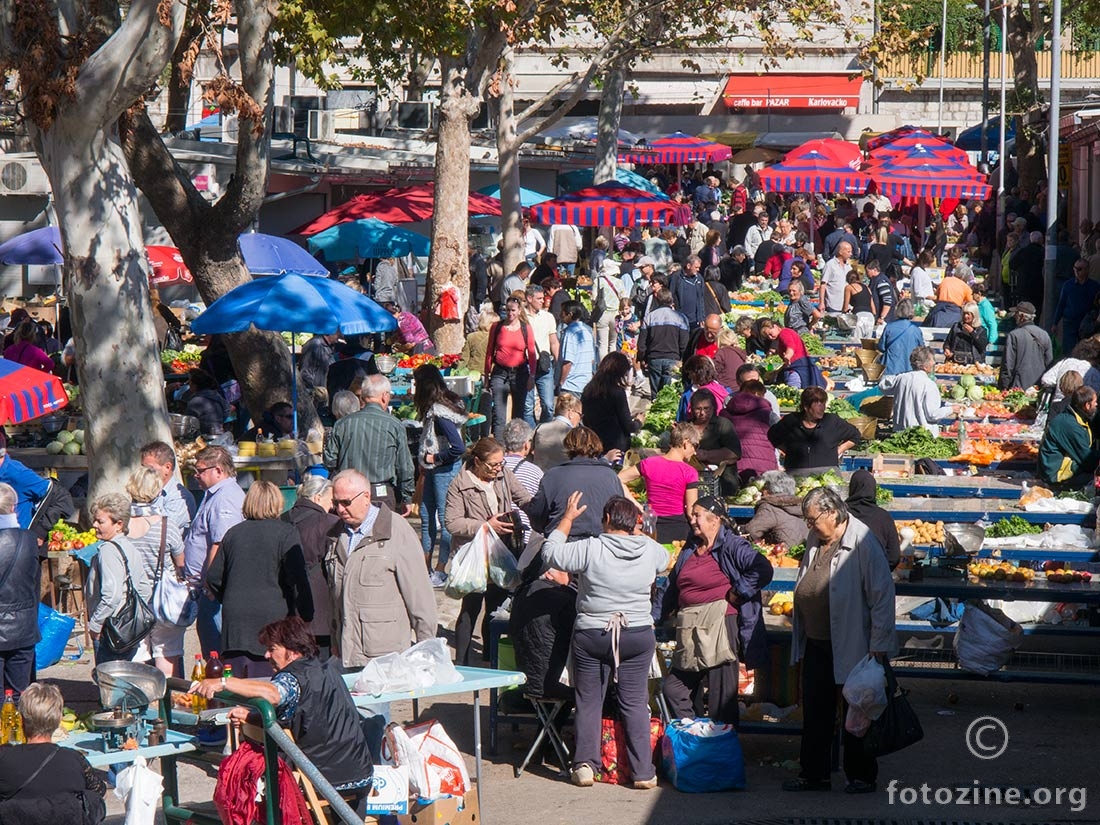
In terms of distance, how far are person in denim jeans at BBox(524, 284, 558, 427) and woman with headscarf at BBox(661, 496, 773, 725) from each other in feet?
24.8

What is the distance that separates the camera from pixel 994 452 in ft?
43.7

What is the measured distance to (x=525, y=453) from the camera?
34.2 ft

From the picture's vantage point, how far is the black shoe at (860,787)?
7863mm

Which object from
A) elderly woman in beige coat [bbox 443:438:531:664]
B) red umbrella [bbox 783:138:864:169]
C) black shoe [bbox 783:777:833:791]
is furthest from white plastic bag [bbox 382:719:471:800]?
red umbrella [bbox 783:138:864:169]

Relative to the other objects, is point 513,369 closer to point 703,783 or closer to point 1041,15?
point 703,783

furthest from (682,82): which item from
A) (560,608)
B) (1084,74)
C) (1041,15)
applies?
(560,608)

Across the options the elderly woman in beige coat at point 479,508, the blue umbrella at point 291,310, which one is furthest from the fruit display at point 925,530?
the blue umbrella at point 291,310

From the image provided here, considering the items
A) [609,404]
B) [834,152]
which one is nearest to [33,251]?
[609,404]

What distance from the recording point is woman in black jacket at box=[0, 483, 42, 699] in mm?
8227

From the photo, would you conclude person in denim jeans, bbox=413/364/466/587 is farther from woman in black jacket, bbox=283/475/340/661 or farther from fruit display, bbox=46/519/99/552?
woman in black jacket, bbox=283/475/340/661

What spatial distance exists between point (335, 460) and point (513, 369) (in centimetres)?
415

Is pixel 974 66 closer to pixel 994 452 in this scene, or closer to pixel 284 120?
pixel 284 120

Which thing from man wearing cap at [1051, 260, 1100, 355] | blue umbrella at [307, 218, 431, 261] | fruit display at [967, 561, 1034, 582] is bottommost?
fruit display at [967, 561, 1034, 582]

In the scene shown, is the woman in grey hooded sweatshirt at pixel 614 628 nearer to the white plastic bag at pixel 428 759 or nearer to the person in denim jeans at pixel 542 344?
the white plastic bag at pixel 428 759
